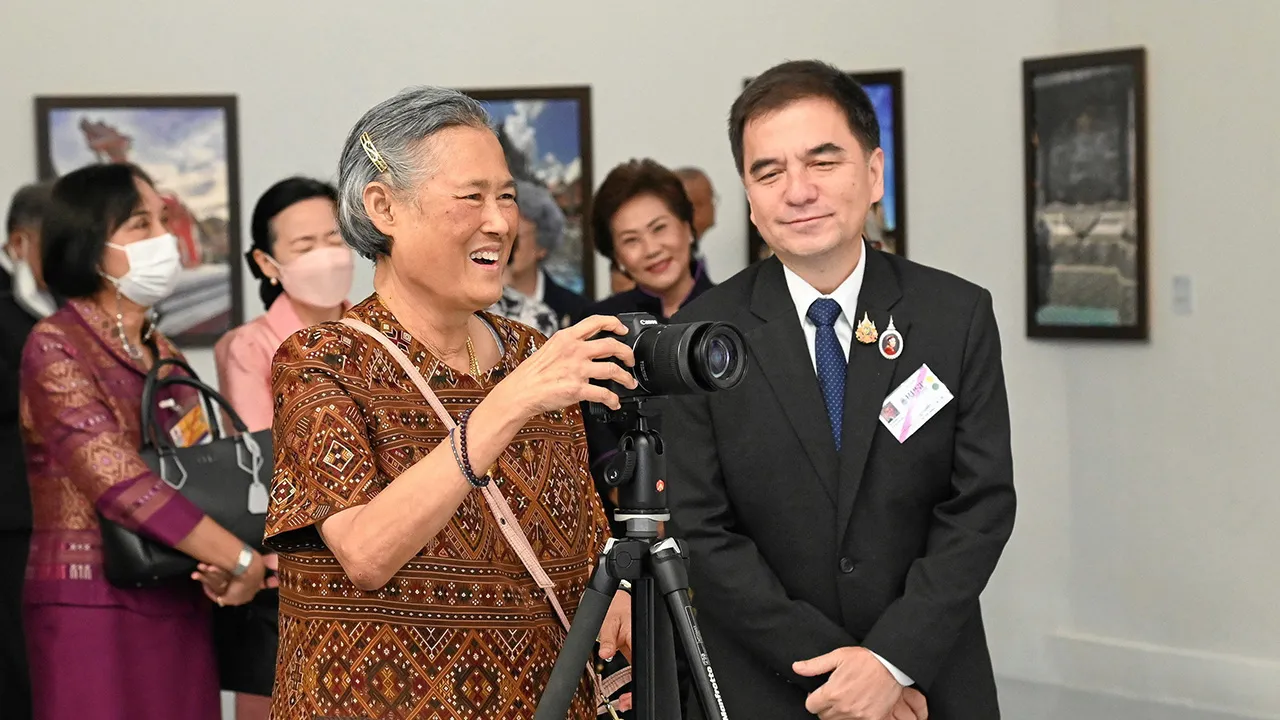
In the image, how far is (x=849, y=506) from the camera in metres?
2.40

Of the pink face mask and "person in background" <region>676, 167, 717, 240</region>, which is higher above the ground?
"person in background" <region>676, 167, 717, 240</region>

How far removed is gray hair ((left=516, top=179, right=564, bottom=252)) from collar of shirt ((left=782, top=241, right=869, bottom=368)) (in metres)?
3.58

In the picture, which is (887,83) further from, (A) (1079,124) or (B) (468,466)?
(B) (468,466)

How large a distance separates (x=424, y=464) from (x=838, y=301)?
3.00 ft

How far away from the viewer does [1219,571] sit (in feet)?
19.2

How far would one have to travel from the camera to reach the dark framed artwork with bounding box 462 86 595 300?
6.62 m

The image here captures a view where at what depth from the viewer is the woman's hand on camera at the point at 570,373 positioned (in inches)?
72.9

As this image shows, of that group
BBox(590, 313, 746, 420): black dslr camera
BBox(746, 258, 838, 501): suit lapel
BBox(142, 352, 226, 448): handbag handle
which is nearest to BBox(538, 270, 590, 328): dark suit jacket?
BBox(142, 352, 226, 448): handbag handle

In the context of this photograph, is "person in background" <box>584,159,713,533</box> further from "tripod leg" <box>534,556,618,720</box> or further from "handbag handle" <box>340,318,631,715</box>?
"tripod leg" <box>534,556,618,720</box>

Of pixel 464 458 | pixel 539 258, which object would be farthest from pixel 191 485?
pixel 539 258

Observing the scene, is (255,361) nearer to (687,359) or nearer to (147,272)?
(147,272)

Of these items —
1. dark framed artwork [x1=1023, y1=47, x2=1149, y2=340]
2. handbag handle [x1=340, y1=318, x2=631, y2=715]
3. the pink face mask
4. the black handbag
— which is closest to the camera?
handbag handle [x1=340, y1=318, x2=631, y2=715]

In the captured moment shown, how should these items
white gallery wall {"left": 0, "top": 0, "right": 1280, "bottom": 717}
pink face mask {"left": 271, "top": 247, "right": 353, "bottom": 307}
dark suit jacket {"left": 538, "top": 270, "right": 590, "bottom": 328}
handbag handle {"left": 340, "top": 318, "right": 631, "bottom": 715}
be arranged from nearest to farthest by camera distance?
handbag handle {"left": 340, "top": 318, "right": 631, "bottom": 715}
pink face mask {"left": 271, "top": 247, "right": 353, "bottom": 307}
dark suit jacket {"left": 538, "top": 270, "right": 590, "bottom": 328}
white gallery wall {"left": 0, "top": 0, "right": 1280, "bottom": 717}

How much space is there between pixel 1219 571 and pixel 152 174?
15.8 feet
